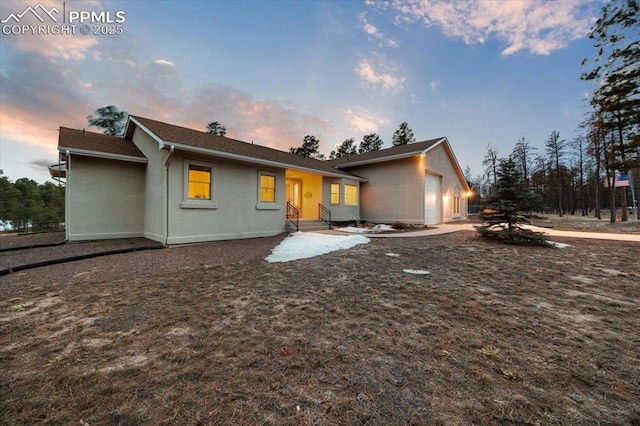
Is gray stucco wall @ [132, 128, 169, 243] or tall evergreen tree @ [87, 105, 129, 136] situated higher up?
tall evergreen tree @ [87, 105, 129, 136]

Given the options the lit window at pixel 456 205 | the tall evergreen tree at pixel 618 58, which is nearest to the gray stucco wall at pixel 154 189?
the tall evergreen tree at pixel 618 58

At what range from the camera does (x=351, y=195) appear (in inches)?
641

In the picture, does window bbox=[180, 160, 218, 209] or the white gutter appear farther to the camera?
window bbox=[180, 160, 218, 209]

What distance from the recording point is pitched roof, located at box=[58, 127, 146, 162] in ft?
30.5

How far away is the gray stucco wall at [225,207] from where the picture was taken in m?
8.66

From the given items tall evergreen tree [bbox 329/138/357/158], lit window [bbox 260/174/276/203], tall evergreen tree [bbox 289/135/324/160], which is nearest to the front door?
lit window [bbox 260/174/276/203]

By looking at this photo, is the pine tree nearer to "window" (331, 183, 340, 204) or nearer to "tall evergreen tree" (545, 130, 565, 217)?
"window" (331, 183, 340, 204)

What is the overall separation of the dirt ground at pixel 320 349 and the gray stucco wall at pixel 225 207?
3850 mm

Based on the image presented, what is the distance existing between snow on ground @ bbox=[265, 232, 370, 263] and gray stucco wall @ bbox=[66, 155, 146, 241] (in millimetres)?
7377

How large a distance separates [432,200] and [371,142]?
26.3 meters

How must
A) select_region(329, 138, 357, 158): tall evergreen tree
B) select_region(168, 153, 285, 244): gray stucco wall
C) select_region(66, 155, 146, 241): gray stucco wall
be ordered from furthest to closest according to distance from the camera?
select_region(329, 138, 357, 158): tall evergreen tree
select_region(66, 155, 146, 241): gray stucco wall
select_region(168, 153, 285, 244): gray stucco wall

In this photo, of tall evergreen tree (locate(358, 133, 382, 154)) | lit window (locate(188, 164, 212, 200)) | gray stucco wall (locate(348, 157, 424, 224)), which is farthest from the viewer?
tall evergreen tree (locate(358, 133, 382, 154))

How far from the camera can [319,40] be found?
43.7 ft

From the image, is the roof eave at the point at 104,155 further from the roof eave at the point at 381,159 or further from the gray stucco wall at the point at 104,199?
the roof eave at the point at 381,159
